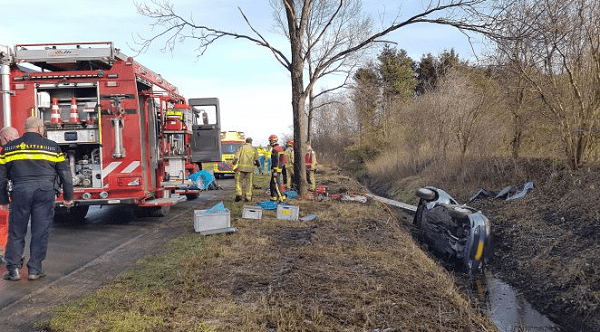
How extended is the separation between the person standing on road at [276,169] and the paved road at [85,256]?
217 cm

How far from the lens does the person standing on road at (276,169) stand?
11.8m

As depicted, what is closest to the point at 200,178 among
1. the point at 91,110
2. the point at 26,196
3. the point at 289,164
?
the point at 289,164

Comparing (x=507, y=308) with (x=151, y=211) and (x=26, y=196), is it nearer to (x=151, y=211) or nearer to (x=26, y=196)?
(x=26, y=196)

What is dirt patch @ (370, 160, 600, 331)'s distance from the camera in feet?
17.8

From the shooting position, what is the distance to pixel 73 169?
916 centimetres

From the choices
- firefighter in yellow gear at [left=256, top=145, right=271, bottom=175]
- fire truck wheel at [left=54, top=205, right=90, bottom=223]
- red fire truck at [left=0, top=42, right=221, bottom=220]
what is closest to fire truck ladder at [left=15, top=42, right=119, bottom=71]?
red fire truck at [left=0, top=42, right=221, bottom=220]

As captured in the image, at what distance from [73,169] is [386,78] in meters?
30.7

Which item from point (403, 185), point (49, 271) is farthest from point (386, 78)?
point (49, 271)

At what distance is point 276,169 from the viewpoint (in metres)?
11.8

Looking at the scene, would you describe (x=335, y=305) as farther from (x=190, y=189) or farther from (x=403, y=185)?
(x=403, y=185)

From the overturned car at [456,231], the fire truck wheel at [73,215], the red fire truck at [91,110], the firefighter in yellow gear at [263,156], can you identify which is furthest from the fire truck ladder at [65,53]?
the firefighter in yellow gear at [263,156]

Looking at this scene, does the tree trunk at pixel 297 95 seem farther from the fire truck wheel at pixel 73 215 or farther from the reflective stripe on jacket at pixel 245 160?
the fire truck wheel at pixel 73 215

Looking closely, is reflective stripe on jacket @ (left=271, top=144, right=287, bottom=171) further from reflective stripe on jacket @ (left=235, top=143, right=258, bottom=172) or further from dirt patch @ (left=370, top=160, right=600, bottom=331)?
dirt patch @ (left=370, top=160, right=600, bottom=331)

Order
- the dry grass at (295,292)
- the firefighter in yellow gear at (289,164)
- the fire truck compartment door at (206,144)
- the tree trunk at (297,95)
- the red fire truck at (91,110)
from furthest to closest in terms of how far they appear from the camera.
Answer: the firefighter in yellow gear at (289,164)
the fire truck compartment door at (206,144)
the tree trunk at (297,95)
the red fire truck at (91,110)
the dry grass at (295,292)
